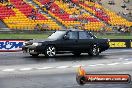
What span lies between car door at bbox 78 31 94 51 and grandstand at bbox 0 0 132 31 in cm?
2221

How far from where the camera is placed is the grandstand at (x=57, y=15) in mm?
48438

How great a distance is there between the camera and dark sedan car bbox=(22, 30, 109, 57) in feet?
72.1

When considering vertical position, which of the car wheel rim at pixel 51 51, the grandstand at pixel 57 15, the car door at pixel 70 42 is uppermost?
the car door at pixel 70 42

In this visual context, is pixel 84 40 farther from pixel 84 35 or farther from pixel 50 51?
pixel 50 51

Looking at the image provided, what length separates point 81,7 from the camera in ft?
193

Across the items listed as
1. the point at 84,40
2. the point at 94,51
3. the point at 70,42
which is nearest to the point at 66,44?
the point at 70,42

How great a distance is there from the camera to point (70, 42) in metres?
22.9

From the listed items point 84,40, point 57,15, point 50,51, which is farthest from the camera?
point 57,15

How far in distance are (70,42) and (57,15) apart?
31.3 m

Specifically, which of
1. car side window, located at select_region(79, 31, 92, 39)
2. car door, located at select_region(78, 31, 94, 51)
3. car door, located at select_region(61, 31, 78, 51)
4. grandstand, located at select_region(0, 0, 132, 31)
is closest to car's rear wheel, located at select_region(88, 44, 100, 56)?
car door, located at select_region(78, 31, 94, 51)

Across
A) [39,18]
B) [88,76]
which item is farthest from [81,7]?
[88,76]

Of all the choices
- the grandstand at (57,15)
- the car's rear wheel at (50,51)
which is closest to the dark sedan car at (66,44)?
the car's rear wheel at (50,51)

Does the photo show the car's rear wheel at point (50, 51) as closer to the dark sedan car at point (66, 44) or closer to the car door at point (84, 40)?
the dark sedan car at point (66, 44)

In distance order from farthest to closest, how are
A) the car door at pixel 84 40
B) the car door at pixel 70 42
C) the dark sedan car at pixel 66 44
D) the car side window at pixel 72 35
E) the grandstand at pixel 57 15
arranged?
the grandstand at pixel 57 15, the car door at pixel 84 40, the car side window at pixel 72 35, the car door at pixel 70 42, the dark sedan car at pixel 66 44
